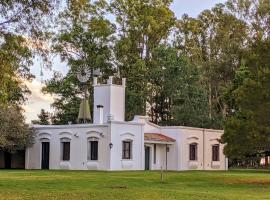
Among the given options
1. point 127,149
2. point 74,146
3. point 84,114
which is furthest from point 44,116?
point 127,149

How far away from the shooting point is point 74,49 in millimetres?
66438

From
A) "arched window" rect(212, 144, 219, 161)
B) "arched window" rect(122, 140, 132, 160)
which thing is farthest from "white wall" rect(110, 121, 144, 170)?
"arched window" rect(212, 144, 219, 161)

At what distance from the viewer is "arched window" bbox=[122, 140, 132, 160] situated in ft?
155

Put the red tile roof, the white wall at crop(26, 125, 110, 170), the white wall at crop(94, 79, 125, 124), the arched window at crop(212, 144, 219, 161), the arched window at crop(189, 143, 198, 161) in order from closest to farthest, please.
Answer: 1. the white wall at crop(26, 125, 110, 170)
2. the white wall at crop(94, 79, 125, 124)
3. the red tile roof
4. the arched window at crop(189, 143, 198, 161)
5. the arched window at crop(212, 144, 219, 161)

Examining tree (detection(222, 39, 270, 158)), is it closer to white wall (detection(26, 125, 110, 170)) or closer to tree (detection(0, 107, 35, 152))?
white wall (detection(26, 125, 110, 170))

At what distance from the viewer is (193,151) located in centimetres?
5350

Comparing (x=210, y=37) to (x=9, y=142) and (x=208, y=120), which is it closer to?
(x=208, y=120)

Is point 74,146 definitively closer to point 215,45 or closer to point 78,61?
point 78,61

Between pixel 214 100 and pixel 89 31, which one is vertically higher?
pixel 89 31

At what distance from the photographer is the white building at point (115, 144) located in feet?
152

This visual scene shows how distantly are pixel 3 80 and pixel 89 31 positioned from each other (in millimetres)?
46406

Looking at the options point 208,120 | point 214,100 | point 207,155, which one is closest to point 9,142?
point 207,155

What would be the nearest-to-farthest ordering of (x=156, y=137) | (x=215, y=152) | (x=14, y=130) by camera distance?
1. (x=14, y=130)
2. (x=156, y=137)
3. (x=215, y=152)

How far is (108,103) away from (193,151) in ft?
30.4
